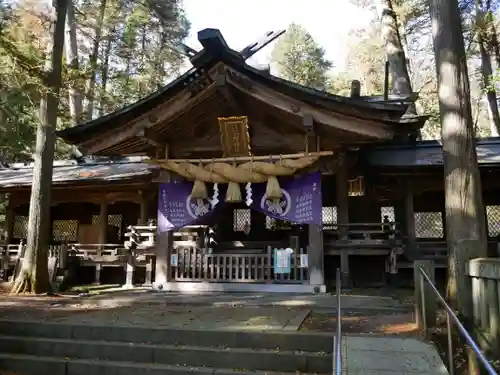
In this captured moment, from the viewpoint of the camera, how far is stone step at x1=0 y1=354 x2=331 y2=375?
5039 millimetres

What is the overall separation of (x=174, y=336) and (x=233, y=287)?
186 inches

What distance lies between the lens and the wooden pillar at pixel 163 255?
35.8 feet

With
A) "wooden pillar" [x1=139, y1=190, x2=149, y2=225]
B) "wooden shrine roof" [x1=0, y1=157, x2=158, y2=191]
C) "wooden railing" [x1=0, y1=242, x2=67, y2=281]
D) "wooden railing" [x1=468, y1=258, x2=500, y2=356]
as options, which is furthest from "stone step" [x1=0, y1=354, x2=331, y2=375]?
"wooden pillar" [x1=139, y1=190, x2=149, y2=225]

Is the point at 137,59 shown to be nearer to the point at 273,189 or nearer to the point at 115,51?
the point at 115,51

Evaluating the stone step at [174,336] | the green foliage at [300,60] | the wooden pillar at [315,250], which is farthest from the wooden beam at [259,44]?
the green foliage at [300,60]

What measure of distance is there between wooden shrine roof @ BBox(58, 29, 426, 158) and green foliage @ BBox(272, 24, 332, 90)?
69.8 ft

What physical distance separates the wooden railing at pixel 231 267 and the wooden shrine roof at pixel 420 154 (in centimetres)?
408

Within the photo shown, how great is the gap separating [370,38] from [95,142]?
20987 millimetres

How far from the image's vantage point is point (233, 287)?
34.2ft

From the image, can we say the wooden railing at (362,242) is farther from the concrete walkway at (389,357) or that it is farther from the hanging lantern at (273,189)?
the concrete walkway at (389,357)

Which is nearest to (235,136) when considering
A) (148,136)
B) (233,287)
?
(148,136)

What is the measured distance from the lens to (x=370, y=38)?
87.2ft

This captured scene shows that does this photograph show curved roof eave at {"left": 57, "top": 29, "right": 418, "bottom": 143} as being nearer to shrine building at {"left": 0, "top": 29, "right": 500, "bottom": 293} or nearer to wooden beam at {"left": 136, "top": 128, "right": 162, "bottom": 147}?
shrine building at {"left": 0, "top": 29, "right": 500, "bottom": 293}

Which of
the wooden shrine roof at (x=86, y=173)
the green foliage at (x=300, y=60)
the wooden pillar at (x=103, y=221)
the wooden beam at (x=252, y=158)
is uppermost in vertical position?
the green foliage at (x=300, y=60)
